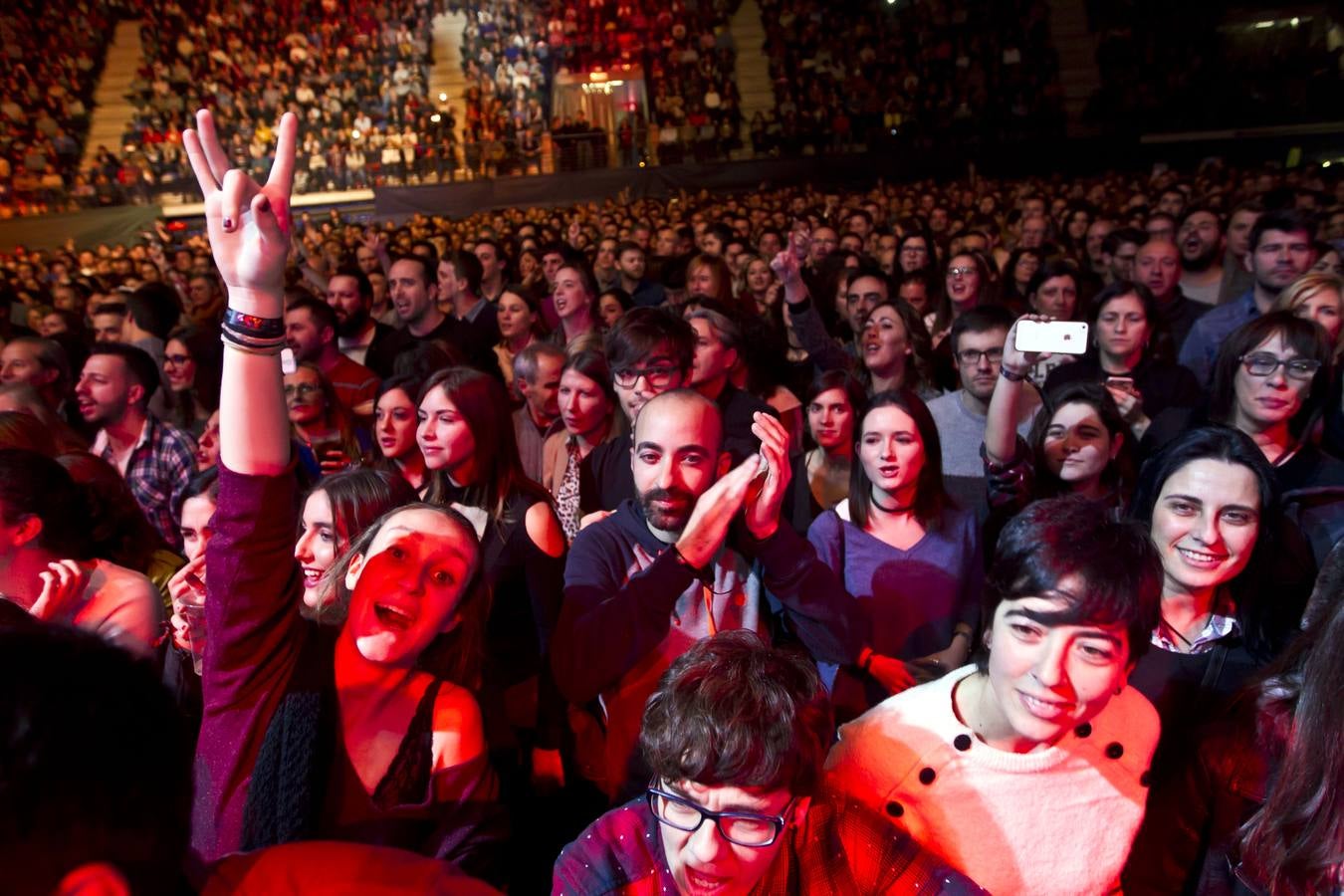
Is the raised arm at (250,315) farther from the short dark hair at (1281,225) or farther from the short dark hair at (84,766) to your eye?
the short dark hair at (1281,225)

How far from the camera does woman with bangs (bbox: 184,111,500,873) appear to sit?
1349 millimetres

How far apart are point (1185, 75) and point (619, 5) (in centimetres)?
1215

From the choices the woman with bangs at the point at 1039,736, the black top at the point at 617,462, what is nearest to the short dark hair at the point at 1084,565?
the woman with bangs at the point at 1039,736

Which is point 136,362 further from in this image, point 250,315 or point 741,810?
point 741,810

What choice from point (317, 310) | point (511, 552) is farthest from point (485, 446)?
point (317, 310)

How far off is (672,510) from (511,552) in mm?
670

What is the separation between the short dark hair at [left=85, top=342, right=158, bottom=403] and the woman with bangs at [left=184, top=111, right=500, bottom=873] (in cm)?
271

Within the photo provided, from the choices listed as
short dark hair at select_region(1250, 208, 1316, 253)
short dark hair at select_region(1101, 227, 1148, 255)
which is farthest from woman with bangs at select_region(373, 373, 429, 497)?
short dark hair at select_region(1101, 227, 1148, 255)

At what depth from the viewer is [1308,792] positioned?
1.48 meters

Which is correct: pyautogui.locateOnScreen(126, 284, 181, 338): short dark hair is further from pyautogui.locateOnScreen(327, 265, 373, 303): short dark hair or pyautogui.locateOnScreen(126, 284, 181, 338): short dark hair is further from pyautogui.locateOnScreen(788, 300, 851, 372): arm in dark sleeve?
pyautogui.locateOnScreen(788, 300, 851, 372): arm in dark sleeve

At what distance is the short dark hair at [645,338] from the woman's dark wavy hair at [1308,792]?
6.53 feet

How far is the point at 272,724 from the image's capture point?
148 centimetres

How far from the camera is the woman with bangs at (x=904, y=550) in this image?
2.56 meters

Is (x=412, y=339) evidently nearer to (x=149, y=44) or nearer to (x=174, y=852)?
(x=174, y=852)
